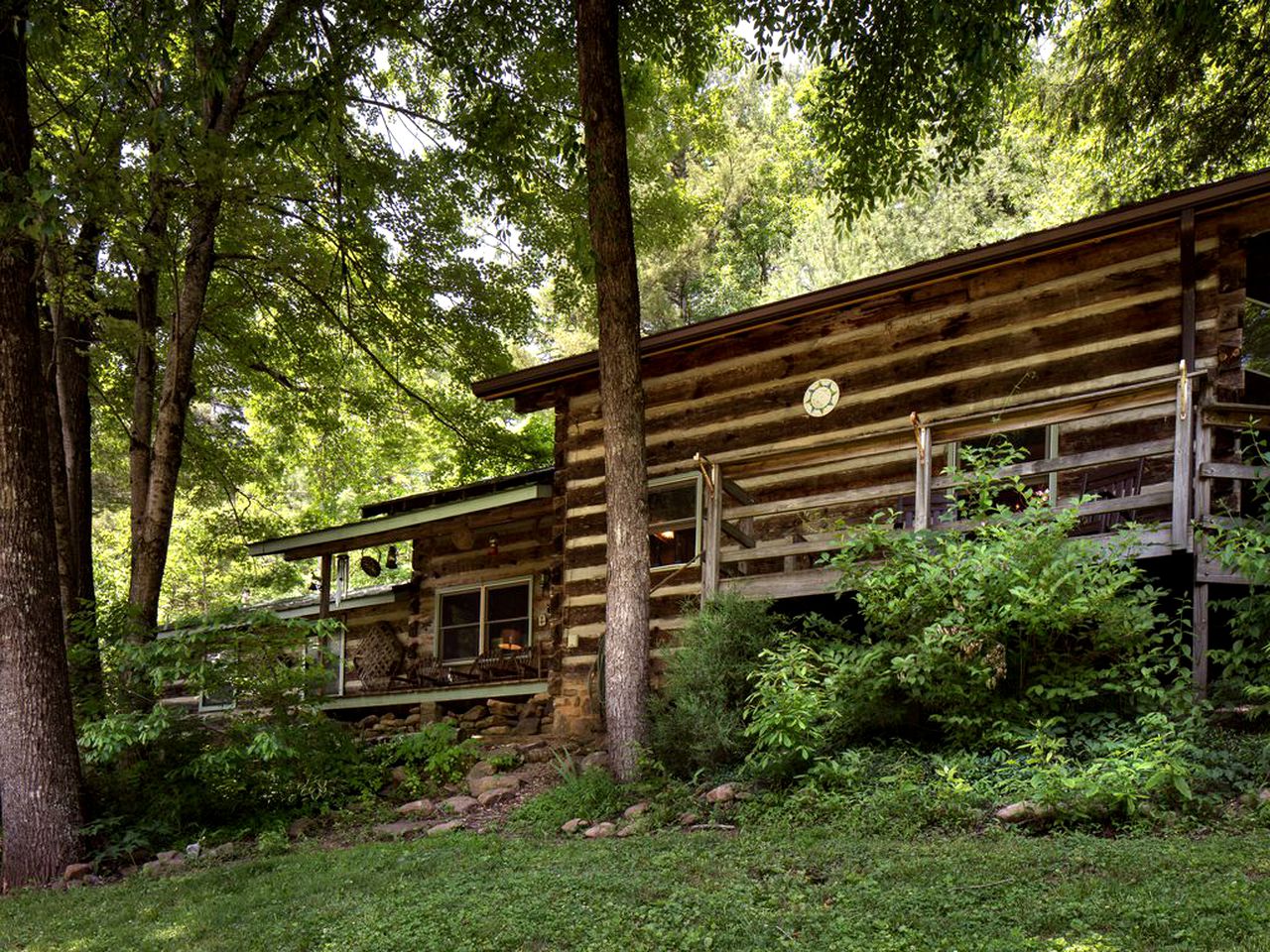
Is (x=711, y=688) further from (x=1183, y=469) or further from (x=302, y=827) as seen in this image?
(x=302, y=827)

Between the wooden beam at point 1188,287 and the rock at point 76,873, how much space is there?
10567mm

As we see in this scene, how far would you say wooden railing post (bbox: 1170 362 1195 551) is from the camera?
25.4ft

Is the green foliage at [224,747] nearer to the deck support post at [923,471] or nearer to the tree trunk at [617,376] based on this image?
the tree trunk at [617,376]

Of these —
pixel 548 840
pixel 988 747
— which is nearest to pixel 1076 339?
pixel 988 747

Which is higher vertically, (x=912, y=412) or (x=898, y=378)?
(x=898, y=378)

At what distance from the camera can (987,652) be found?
7582 millimetres

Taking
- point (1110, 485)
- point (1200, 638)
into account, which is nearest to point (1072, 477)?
point (1110, 485)

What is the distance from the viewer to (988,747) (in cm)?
750

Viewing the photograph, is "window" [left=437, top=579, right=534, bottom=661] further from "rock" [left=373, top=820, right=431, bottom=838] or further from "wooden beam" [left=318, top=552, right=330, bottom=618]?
"rock" [left=373, top=820, right=431, bottom=838]

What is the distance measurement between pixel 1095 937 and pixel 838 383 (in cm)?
779

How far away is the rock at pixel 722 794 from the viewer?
7.94 metres

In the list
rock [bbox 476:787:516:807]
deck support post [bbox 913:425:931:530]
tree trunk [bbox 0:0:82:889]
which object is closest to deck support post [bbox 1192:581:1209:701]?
deck support post [bbox 913:425:931:530]

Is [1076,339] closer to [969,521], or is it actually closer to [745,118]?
[969,521]

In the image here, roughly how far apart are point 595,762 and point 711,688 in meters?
1.95
